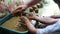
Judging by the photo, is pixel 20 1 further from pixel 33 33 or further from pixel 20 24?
pixel 33 33

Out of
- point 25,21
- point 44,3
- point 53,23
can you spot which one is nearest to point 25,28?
point 25,21

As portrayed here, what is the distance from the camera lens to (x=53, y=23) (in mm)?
832

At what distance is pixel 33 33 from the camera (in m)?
0.82

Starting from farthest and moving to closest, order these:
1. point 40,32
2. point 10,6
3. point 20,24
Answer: point 10,6
point 20,24
point 40,32

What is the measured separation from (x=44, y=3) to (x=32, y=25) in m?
0.30

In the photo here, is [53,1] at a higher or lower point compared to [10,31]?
higher

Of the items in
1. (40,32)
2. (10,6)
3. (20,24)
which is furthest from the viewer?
(10,6)

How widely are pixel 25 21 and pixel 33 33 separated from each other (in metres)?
0.08

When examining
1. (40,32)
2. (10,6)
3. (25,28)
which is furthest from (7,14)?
(40,32)

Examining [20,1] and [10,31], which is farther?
[20,1]

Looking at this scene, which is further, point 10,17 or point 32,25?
point 10,17

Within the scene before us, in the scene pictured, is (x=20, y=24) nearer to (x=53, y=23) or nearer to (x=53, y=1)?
(x=53, y=23)

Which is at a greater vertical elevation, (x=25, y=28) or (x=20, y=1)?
(x=20, y=1)

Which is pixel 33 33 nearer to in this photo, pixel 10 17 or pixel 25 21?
pixel 25 21
